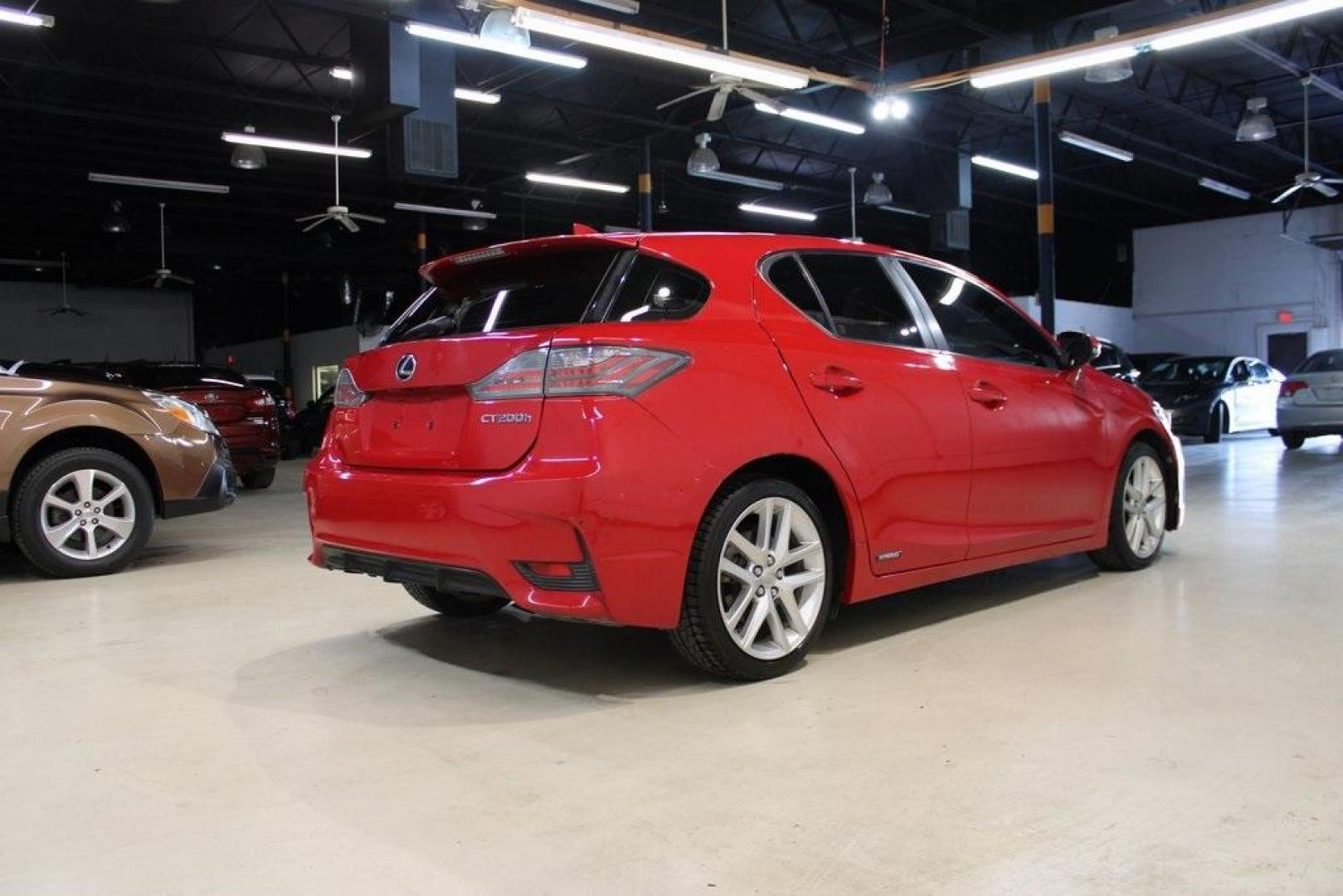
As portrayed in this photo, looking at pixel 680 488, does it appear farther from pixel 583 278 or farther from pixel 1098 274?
pixel 1098 274

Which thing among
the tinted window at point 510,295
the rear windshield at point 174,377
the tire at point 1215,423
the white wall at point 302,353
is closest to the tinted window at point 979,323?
the tinted window at point 510,295

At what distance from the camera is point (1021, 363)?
4.03 metres

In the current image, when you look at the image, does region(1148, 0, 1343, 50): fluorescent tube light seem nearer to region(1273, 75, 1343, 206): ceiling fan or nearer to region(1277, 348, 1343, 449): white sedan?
region(1277, 348, 1343, 449): white sedan

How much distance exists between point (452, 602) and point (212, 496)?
2.49 m

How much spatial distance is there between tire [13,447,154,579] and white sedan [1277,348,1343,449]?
39.7 ft

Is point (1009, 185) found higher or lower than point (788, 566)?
higher

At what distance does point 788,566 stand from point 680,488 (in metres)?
0.58

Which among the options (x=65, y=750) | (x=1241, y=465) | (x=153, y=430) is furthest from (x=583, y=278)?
(x=1241, y=465)

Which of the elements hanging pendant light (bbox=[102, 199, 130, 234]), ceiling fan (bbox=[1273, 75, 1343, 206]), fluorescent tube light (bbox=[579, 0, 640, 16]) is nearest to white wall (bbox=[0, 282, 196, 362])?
hanging pendant light (bbox=[102, 199, 130, 234])

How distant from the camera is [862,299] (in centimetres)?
348

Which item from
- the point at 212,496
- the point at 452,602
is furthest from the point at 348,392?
the point at 212,496

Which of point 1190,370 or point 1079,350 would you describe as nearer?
point 1079,350

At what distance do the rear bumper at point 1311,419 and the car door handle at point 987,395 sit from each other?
9.94 metres

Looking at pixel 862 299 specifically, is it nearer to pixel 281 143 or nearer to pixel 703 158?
pixel 281 143
